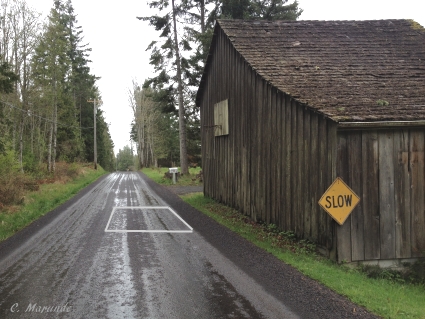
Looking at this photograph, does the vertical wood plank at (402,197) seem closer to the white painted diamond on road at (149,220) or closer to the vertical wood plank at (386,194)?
the vertical wood plank at (386,194)

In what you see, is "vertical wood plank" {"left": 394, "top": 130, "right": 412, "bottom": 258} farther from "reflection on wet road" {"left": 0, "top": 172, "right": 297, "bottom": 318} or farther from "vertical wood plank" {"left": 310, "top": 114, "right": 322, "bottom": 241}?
"reflection on wet road" {"left": 0, "top": 172, "right": 297, "bottom": 318}

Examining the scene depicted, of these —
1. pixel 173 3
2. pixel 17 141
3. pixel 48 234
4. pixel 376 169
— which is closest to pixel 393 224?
pixel 376 169

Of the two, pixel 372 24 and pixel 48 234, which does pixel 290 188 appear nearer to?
pixel 48 234

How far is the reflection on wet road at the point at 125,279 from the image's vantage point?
5109 millimetres

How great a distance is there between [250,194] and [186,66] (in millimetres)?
18724

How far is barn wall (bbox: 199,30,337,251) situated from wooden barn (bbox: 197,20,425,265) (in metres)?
0.03

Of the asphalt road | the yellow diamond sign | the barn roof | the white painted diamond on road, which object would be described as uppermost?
the barn roof

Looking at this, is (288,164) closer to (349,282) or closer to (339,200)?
(339,200)

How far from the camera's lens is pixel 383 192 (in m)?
8.02

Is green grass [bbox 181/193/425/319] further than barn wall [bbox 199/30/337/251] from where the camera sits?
No

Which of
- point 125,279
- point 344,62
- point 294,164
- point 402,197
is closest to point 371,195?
point 402,197

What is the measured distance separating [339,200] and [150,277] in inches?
151

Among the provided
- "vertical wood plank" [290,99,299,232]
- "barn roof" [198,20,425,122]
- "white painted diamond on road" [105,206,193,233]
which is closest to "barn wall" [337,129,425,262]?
"barn roof" [198,20,425,122]

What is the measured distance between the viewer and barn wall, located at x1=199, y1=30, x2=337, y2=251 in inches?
330
